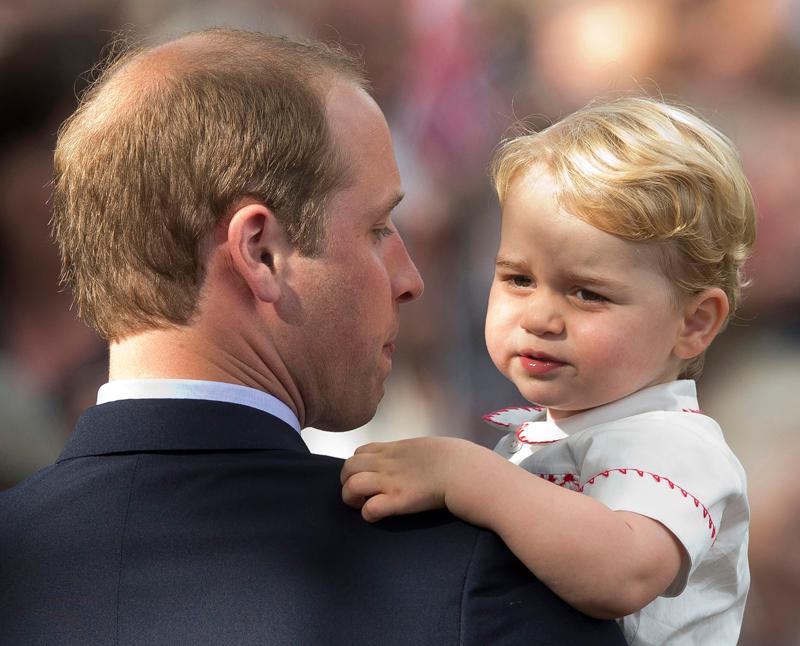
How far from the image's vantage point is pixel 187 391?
148cm

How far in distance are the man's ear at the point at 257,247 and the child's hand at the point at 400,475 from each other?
9.6 inches

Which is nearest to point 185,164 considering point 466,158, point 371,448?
point 371,448

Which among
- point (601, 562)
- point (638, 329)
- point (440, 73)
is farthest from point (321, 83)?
point (440, 73)

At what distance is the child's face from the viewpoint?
1.80 meters

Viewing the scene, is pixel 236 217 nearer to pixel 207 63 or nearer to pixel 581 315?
pixel 207 63

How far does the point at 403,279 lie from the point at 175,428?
42 cm

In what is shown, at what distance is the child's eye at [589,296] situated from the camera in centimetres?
182

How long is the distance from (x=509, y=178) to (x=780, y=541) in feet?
8.32

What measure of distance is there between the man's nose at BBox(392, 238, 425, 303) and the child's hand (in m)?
0.27

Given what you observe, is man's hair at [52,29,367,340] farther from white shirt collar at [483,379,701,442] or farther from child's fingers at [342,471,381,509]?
white shirt collar at [483,379,701,442]

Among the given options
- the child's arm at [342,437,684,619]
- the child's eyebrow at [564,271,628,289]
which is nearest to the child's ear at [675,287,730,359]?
the child's eyebrow at [564,271,628,289]

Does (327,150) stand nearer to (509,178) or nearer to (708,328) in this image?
(509,178)

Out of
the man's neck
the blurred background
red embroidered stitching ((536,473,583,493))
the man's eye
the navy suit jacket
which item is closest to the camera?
the navy suit jacket

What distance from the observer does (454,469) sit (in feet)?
4.64
